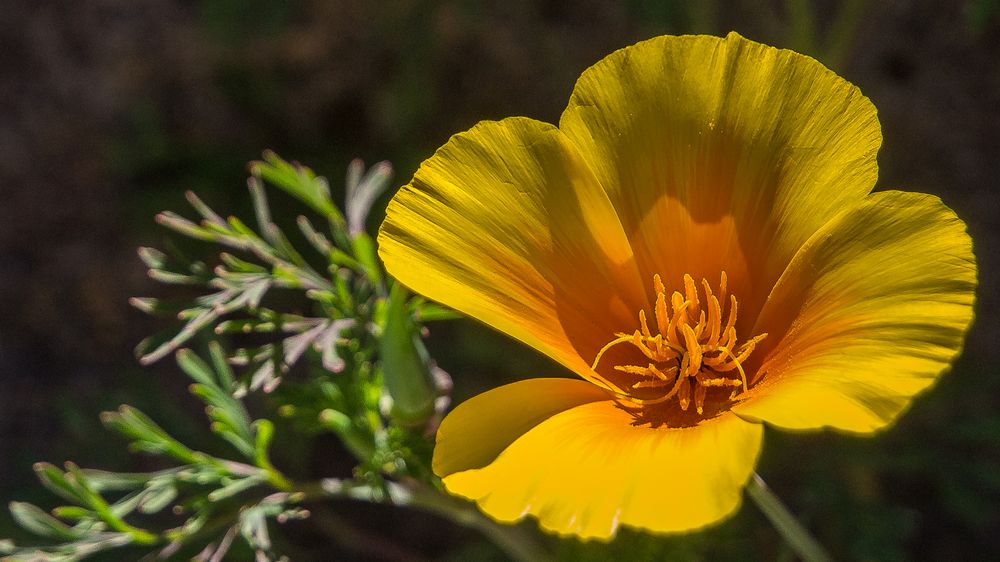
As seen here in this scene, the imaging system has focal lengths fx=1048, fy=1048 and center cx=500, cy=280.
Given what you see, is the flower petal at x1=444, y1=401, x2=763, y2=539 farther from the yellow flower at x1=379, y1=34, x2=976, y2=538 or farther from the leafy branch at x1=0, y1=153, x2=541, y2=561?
the leafy branch at x1=0, y1=153, x2=541, y2=561

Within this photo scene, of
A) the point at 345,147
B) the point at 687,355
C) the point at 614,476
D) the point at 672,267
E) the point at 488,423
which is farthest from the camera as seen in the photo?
the point at 345,147

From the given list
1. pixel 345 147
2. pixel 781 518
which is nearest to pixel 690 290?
pixel 781 518

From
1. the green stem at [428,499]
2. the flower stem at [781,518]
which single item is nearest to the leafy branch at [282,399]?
the green stem at [428,499]

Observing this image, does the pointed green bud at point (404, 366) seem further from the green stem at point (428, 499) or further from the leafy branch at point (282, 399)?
the green stem at point (428, 499)

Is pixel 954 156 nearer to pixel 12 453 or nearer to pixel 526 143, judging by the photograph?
pixel 526 143

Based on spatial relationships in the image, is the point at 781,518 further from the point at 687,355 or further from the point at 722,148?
the point at 722,148
